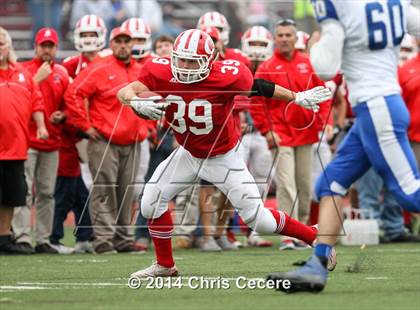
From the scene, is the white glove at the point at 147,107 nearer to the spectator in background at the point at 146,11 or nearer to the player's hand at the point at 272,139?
the player's hand at the point at 272,139

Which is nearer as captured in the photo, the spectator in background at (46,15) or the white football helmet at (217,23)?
the white football helmet at (217,23)

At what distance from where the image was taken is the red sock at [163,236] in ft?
25.7

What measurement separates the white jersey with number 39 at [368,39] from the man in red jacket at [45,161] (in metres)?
4.26

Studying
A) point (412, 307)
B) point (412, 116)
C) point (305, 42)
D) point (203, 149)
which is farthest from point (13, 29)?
point (412, 307)

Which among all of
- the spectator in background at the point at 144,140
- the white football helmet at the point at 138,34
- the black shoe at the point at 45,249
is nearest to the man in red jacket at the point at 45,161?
the black shoe at the point at 45,249

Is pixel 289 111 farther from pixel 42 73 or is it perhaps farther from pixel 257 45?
pixel 42 73

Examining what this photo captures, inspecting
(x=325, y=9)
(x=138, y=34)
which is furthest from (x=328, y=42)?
(x=138, y=34)

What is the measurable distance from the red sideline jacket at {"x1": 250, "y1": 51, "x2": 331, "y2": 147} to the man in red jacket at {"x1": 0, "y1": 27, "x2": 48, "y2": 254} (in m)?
2.16

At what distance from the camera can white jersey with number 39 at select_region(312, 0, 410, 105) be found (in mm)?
7078

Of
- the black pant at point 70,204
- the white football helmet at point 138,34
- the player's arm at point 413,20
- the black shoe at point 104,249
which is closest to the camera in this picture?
the player's arm at point 413,20

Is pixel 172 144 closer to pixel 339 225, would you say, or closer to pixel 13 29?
pixel 339 225

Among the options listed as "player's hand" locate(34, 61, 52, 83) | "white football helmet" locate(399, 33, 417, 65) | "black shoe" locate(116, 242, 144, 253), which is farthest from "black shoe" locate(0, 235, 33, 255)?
"white football helmet" locate(399, 33, 417, 65)

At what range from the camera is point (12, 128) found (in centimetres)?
1012

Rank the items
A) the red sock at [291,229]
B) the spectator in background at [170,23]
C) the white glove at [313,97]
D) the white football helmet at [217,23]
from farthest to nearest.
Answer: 1. the spectator in background at [170,23]
2. the white football helmet at [217,23]
3. the red sock at [291,229]
4. the white glove at [313,97]
